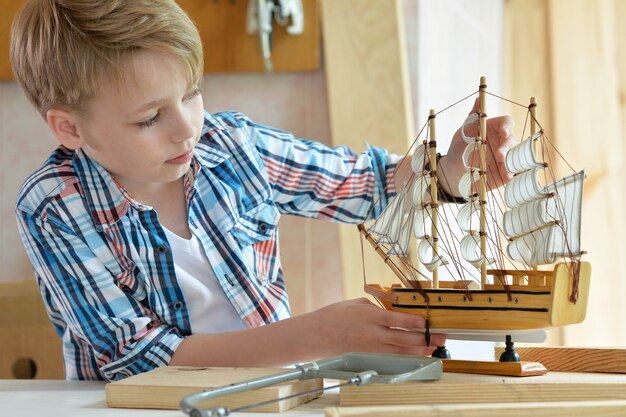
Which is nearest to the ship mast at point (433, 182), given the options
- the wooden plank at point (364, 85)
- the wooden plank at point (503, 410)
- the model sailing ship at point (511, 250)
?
the model sailing ship at point (511, 250)

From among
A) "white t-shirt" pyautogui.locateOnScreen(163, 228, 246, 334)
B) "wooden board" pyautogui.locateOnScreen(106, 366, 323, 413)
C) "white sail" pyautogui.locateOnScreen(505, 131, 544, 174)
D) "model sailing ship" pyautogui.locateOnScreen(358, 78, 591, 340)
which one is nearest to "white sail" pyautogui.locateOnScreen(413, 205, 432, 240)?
"model sailing ship" pyautogui.locateOnScreen(358, 78, 591, 340)

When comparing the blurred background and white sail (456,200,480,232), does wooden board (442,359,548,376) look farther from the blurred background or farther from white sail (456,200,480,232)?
the blurred background

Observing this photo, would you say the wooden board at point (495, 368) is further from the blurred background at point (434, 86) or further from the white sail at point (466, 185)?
the blurred background at point (434, 86)

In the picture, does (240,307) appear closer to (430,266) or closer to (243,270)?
(243,270)

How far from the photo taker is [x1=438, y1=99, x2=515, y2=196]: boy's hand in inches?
39.1

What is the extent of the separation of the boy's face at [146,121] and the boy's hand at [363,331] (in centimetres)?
25

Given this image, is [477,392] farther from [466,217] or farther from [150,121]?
[150,121]

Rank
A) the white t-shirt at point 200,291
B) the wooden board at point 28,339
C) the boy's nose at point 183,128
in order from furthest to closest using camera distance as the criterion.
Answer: the wooden board at point 28,339 < the white t-shirt at point 200,291 < the boy's nose at point 183,128

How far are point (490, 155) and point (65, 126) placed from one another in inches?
20.0

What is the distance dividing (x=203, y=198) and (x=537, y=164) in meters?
0.47

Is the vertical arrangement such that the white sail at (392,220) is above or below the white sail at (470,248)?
above

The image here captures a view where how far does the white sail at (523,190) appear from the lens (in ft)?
2.69

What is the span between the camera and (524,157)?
2.79ft

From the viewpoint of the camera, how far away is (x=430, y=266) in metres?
0.89
